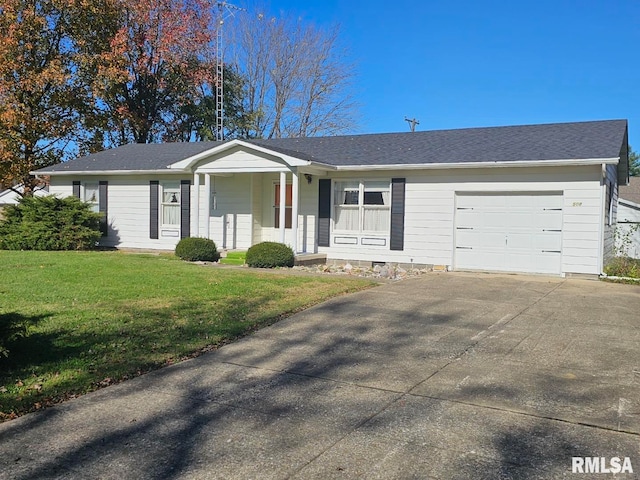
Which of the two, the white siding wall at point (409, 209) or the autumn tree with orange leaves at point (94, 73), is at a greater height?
the autumn tree with orange leaves at point (94, 73)

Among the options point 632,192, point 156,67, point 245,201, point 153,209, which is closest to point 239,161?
point 245,201

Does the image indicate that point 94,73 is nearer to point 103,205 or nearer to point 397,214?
point 103,205

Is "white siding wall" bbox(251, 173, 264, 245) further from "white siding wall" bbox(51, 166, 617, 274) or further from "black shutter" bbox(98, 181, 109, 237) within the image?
"black shutter" bbox(98, 181, 109, 237)

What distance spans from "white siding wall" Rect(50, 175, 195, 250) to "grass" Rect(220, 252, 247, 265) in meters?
2.94

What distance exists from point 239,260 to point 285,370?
10.1 meters

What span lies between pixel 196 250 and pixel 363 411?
38.1 ft

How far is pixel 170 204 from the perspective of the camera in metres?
18.2

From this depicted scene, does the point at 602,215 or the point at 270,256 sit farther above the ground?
the point at 602,215

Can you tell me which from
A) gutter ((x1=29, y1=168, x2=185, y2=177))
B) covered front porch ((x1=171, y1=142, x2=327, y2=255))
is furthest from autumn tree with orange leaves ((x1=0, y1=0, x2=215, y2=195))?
covered front porch ((x1=171, y1=142, x2=327, y2=255))

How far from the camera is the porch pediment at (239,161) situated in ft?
49.0

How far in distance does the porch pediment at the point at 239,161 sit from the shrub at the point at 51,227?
3.81m

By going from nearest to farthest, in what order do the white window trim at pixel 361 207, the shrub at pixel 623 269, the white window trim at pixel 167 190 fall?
the shrub at pixel 623 269, the white window trim at pixel 361 207, the white window trim at pixel 167 190

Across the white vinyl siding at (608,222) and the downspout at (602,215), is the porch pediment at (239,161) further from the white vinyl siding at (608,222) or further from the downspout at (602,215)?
the white vinyl siding at (608,222)

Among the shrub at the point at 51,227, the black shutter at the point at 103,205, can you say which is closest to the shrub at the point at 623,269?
the shrub at the point at 51,227
